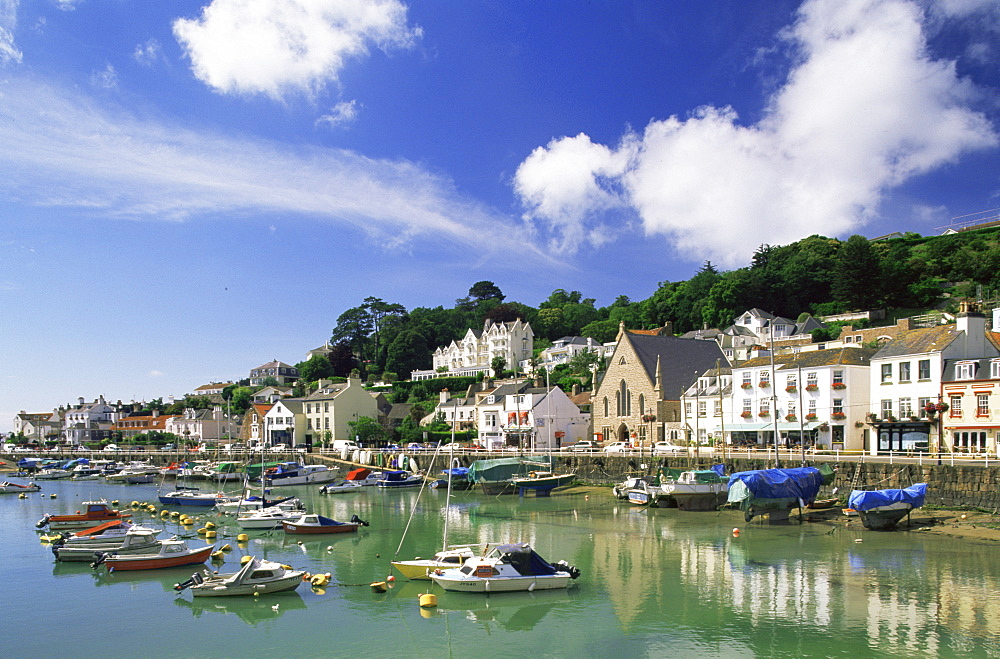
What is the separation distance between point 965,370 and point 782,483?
519 inches

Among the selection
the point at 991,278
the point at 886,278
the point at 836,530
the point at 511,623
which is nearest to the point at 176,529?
the point at 511,623

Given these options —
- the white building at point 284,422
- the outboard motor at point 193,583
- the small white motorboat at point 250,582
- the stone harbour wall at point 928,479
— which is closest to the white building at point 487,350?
the white building at point 284,422

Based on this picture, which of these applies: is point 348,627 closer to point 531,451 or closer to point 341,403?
point 531,451

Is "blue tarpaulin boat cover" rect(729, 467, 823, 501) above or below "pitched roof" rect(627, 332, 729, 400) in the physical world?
below

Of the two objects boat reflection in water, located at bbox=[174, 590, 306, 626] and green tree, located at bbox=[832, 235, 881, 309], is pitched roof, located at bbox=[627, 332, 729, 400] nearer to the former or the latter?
green tree, located at bbox=[832, 235, 881, 309]

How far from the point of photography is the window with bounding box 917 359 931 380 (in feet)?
132

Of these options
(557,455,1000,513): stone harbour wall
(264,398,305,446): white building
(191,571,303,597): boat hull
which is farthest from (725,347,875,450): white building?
(264,398,305,446): white building

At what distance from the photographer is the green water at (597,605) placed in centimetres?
1858

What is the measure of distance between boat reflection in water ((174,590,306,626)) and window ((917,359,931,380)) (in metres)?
35.6

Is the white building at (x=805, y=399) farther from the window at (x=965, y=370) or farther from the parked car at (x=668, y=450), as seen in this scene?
the window at (x=965, y=370)

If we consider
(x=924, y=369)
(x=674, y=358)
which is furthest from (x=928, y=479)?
(x=674, y=358)

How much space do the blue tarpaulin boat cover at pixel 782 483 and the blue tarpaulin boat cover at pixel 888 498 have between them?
2.87m

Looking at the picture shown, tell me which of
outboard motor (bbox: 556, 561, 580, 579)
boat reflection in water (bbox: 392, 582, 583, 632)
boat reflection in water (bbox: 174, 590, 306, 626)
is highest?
outboard motor (bbox: 556, 561, 580, 579)

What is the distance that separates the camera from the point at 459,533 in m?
34.7
